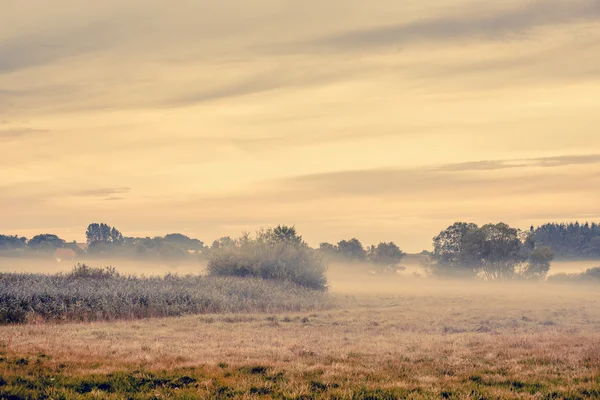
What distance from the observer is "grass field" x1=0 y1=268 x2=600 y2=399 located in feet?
48.9

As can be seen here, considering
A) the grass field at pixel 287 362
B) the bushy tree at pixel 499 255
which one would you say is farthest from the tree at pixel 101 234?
the grass field at pixel 287 362

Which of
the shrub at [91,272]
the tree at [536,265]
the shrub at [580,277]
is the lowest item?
the shrub at [580,277]

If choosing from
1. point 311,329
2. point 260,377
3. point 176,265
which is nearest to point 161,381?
point 260,377

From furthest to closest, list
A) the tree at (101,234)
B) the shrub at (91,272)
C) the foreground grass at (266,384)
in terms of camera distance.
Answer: the tree at (101,234) → the shrub at (91,272) → the foreground grass at (266,384)

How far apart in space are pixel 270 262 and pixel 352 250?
8508 centimetres

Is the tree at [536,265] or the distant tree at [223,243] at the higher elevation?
the distant tree at [223,243]

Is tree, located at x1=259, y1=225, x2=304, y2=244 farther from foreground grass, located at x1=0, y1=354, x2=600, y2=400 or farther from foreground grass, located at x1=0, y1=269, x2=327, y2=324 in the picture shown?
foreground grass, located at x1=0, y1=354, x2=600, y2=400

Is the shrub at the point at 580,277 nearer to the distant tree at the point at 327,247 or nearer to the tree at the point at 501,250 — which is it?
the tree at the point at 501,250

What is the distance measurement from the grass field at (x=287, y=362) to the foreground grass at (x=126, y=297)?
10.1 feet

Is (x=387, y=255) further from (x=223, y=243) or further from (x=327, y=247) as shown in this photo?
(x=223, y=243)

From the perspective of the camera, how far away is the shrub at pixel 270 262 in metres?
61.0

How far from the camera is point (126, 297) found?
3650cm

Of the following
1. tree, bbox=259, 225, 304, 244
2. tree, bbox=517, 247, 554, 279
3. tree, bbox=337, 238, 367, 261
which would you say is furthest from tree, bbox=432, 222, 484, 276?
tree, bbox=259, 225, 304, 244

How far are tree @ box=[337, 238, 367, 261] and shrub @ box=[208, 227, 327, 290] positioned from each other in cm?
7924
